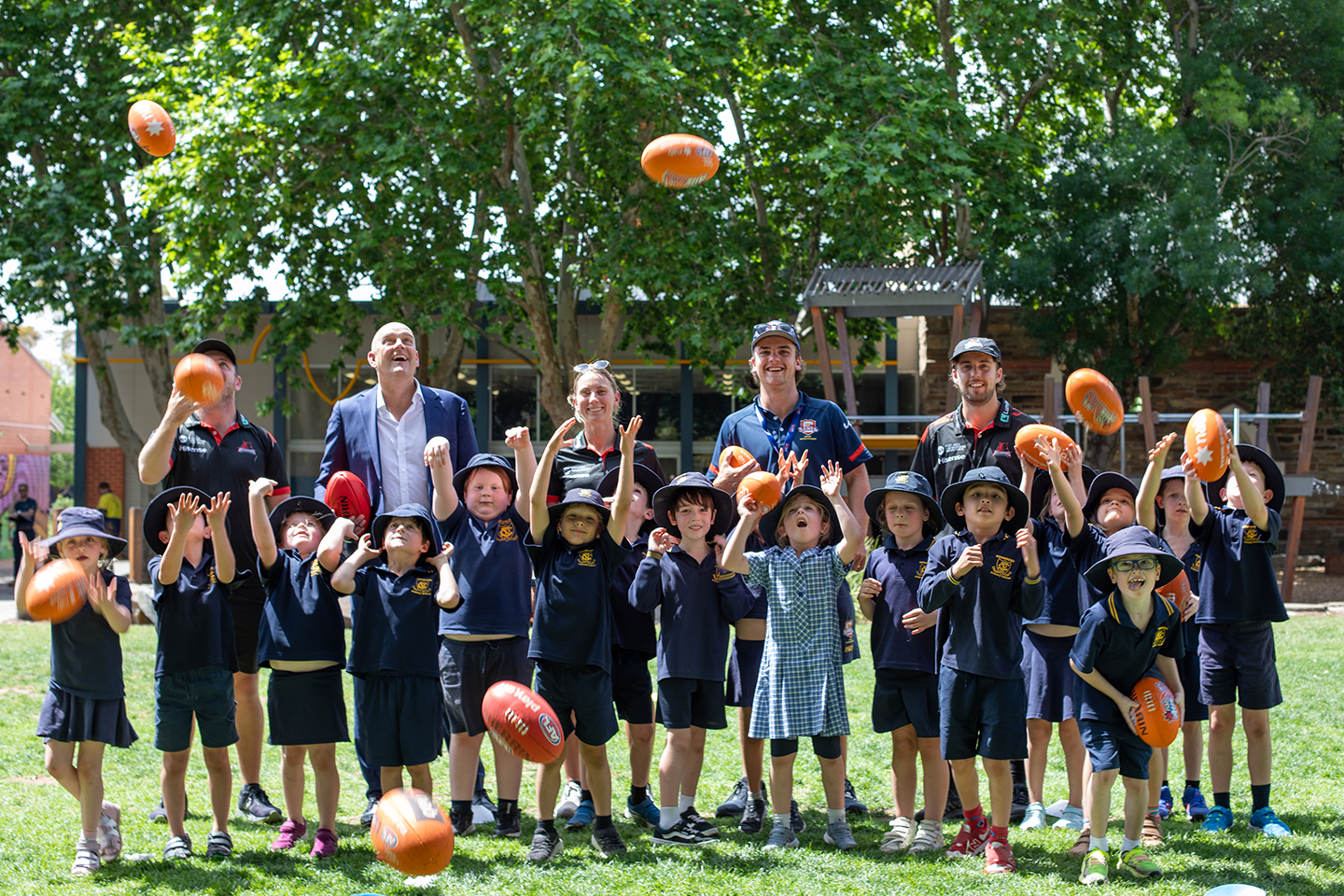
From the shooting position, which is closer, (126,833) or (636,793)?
(126,833)

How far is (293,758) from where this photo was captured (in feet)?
15.8

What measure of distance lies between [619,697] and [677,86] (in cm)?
1021

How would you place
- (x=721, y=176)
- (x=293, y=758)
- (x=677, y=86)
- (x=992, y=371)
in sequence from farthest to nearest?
(x=721, y=176)
(x=677, y=86)
(x=992, y=371)
(x=293, y=758)

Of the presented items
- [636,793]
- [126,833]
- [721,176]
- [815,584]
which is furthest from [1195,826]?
[721,176]

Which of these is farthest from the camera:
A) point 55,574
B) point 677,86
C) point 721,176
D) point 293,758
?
point 721,176

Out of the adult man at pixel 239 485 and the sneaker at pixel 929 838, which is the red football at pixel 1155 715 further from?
the adult man at pixel 239 485

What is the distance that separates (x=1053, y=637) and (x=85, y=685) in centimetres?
415

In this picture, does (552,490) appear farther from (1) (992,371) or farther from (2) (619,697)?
(1) (992,371)

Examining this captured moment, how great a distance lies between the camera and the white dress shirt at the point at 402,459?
5.19 metres

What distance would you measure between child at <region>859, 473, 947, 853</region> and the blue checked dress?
0.57ft

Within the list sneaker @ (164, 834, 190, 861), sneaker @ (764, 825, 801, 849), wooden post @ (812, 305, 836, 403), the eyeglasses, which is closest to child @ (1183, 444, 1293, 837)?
the eyeglasses

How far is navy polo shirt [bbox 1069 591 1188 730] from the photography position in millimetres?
4473

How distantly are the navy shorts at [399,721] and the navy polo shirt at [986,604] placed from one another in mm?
2112

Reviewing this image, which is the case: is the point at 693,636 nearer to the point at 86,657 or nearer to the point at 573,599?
the point at 573,599
